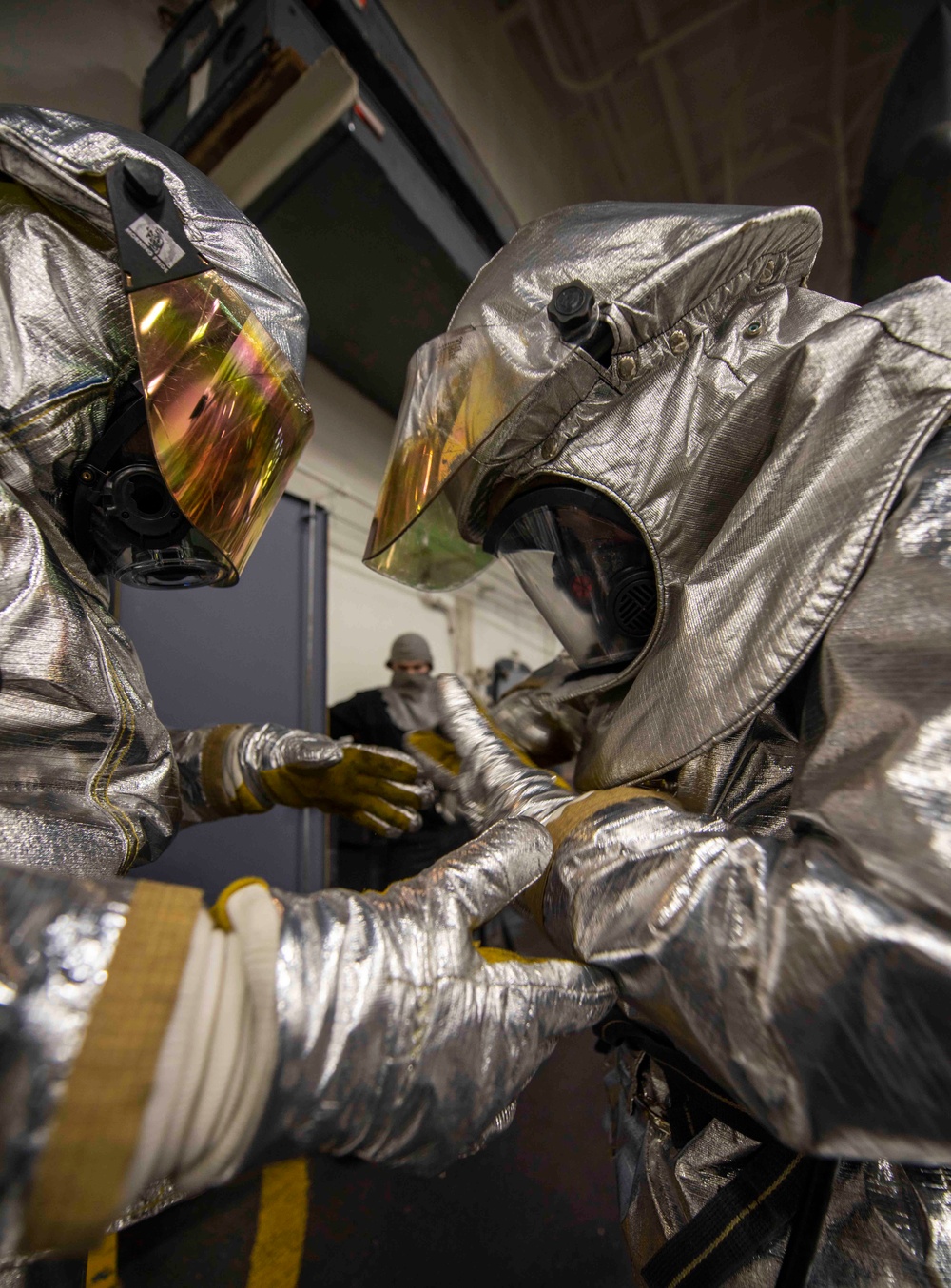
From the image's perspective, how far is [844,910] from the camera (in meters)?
0.33

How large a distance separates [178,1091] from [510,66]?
3693 millimetres

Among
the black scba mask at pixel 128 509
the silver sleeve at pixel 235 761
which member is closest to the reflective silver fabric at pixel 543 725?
the silver sleeve at pixel 235 761

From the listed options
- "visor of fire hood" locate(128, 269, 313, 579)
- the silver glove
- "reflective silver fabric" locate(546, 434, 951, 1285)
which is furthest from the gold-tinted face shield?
"reflective silver fabric" locate(546, 434, 951, 1285)

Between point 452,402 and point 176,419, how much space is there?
0.35 metres

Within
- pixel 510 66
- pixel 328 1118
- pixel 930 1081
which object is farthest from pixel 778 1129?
pixel 510 66

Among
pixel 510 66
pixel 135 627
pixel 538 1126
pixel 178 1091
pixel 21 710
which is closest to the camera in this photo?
pixel 178 1091

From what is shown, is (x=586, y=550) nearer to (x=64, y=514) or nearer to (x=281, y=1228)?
(x=64, y=514)

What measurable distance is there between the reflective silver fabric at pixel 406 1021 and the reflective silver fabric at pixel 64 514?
349mm

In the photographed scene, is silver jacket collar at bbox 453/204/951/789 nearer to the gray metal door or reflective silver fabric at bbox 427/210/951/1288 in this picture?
reflective silver fabric at bbox 427/210/951/1288

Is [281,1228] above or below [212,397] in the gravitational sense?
below

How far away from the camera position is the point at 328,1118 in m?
0.34

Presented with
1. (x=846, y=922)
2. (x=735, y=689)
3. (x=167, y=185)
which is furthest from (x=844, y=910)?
(x=167, y=185)

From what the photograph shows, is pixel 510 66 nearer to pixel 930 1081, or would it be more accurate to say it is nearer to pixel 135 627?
pixel 135 627

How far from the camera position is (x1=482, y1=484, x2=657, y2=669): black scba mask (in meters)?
0.65
